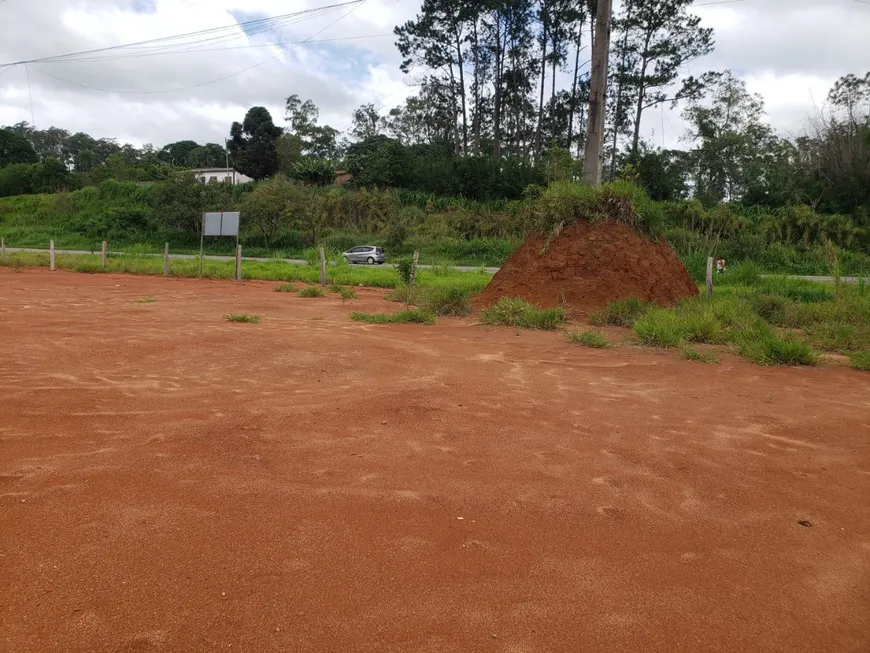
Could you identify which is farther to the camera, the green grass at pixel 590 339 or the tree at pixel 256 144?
the tree at pixel 256 144

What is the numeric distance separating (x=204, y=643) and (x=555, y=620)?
1.54 m

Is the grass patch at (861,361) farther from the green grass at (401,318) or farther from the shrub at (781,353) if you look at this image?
the green grass at (401,318)

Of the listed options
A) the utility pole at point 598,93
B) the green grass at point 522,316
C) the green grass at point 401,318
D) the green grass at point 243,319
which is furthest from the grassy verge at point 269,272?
the green grass at point 243,319

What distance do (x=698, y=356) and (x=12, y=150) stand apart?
8307cm

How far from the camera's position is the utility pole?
15812 mm

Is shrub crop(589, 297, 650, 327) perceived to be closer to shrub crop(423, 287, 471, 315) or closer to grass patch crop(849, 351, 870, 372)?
shrub crop(423, 287, 471, 315)

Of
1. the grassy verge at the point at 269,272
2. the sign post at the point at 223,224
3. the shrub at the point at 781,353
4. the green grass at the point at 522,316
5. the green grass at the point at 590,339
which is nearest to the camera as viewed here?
the shrub at the point at 781,353

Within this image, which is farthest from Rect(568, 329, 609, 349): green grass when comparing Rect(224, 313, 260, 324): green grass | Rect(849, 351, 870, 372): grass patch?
Rect(224, 313, 260, 324): green grass

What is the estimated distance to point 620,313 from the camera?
12.6 m

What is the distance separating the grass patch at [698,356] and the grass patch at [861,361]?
180 centimetres

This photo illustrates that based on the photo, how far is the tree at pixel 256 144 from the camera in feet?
190

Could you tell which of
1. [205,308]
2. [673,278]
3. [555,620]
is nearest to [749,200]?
[673,278]

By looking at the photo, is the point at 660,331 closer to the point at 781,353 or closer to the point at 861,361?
the point at 781,353

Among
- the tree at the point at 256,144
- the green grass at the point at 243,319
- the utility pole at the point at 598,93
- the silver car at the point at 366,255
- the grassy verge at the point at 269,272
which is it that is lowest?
the green grass at the point at 243,319
